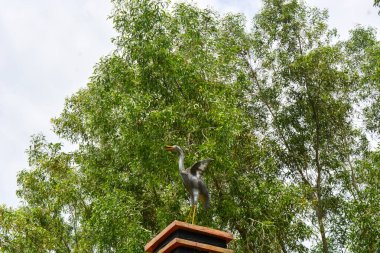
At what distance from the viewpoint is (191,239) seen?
3734 millimetres

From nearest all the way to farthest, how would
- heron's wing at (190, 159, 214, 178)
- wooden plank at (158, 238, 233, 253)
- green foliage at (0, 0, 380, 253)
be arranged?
wooden plank at (158, 238, 233, 253), heron's wing at (190, 159, 214, 178), green foliage at (0, 0, 380, 253)

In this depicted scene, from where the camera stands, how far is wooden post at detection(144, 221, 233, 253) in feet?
11.9

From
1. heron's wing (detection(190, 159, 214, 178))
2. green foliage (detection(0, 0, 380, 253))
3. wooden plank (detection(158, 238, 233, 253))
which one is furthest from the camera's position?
green foliage (detection(0, 0, 380, 253))

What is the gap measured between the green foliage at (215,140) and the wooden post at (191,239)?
3488mm

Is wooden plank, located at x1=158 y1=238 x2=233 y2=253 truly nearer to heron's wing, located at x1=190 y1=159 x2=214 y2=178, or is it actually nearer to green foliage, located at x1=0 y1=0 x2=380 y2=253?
A: heron's wing, located at x1=190 y1=159 x2=214 y2=178

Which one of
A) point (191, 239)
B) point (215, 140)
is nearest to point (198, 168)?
point (191, 239)

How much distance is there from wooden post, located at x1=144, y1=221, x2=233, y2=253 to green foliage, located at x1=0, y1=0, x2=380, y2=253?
3.49 m

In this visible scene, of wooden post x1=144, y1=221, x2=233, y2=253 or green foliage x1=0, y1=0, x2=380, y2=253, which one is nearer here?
wooden post x1=144, y1=221, x2=233, y2=253

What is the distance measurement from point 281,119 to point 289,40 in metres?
1.87

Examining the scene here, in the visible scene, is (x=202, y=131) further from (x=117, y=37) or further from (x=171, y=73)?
(x=117, y=37)

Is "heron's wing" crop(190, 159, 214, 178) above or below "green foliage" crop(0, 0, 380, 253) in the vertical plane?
below

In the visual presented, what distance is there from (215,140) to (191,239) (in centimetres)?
402

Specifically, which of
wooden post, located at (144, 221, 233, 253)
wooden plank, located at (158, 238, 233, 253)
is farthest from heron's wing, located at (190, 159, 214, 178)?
wooden plank, located at (158, 238, 233, 253)

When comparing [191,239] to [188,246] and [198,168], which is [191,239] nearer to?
[188,246]
